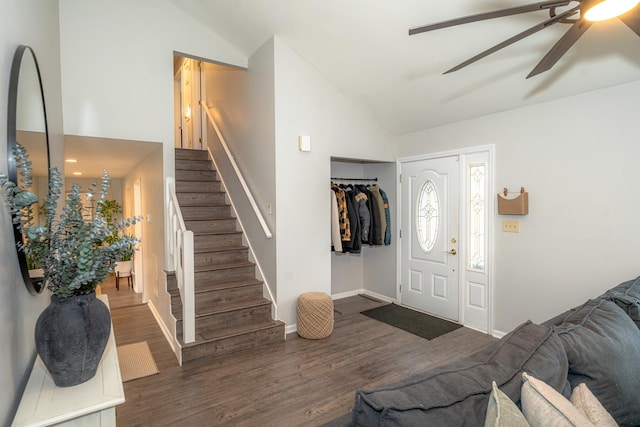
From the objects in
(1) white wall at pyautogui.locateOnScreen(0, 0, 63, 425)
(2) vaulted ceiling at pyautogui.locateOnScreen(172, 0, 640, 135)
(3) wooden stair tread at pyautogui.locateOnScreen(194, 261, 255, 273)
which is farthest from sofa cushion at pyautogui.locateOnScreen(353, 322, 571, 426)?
(3) wooden stair tread at pyautogui.locateOnScreen(194, 261, 255, 273)

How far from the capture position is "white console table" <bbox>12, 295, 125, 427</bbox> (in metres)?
1.15

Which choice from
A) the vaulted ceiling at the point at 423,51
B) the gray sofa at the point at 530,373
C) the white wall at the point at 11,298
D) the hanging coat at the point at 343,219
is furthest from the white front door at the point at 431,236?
the white wall at the point at 11,298

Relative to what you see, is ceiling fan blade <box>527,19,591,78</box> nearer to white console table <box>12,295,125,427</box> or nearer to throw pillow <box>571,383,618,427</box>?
throw pillow <box>571,383,618,427</box>

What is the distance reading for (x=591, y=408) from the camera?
1065 millimetres

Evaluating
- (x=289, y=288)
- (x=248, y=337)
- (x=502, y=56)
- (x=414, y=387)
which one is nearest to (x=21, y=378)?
(x=414, y=387)

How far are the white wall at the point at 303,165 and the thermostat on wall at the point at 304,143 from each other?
0.05 meters

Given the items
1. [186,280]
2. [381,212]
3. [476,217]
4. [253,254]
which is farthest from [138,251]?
[476,217]

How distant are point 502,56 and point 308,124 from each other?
1.97m

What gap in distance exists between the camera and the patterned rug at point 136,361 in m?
2.85

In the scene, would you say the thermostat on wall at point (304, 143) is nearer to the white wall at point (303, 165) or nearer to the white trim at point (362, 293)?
the white wall at point (303, 165)

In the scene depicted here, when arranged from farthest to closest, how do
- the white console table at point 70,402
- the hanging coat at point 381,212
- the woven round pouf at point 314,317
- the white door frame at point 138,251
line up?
the white door frame at point 138,251 → the hanging coat at point 381,212 → the woven round pouf at point 314,317 → the white console table at point 70,402

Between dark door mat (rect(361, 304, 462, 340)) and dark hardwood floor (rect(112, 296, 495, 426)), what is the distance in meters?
0.12

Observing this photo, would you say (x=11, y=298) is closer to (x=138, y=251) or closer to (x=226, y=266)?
(x=226, y=266)

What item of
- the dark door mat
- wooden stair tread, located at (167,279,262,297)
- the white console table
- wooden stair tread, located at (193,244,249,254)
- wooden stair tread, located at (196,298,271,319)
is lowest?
the dark door mat
